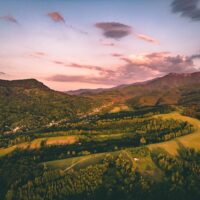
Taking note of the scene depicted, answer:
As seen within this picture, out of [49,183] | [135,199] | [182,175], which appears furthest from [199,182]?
[49,183]

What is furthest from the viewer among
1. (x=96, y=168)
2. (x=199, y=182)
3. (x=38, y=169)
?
(x=38, y=169)

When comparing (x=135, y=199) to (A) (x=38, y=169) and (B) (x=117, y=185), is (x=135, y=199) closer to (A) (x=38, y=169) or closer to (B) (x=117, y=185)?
(B) (x=117, y=185)

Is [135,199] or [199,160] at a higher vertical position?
[199,160]

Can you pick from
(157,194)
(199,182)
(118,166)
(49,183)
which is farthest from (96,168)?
(199,182)

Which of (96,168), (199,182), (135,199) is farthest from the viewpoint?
(96,168)

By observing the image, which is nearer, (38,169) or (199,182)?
(199,182)

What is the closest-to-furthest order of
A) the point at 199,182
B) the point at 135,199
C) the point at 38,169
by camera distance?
1. the point at 135,199
2. the point at 199,182
3. the point at 38,169

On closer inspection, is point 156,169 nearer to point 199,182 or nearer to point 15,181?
point 199,182

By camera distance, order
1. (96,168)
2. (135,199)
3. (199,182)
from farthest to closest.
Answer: (96,168) → (199,182) → (135,199)

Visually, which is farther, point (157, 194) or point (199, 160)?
point (199, 160)
